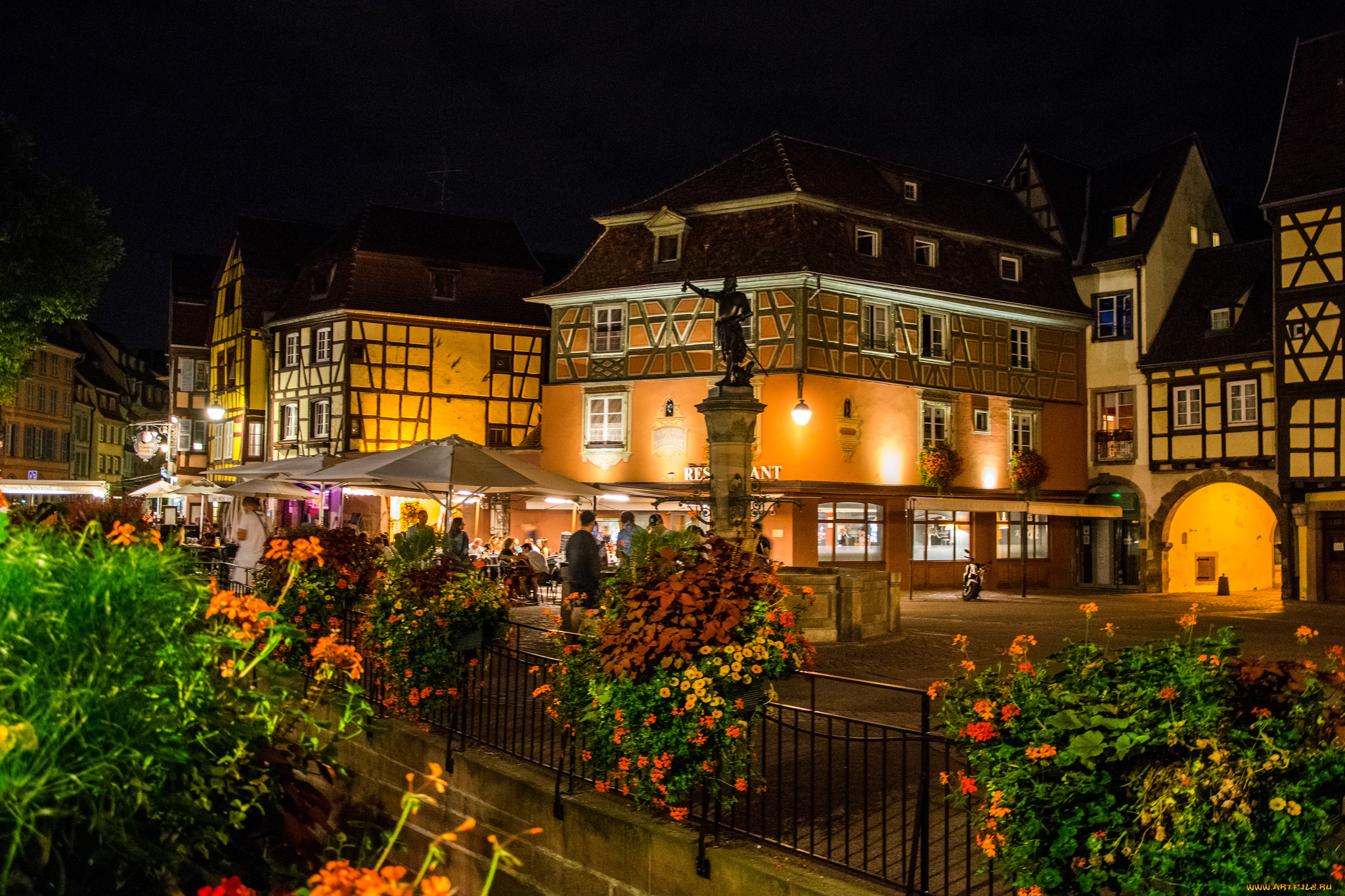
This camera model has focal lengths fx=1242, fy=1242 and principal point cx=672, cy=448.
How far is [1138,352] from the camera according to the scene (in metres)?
33.6

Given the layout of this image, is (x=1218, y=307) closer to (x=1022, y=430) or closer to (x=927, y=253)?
(x=1022, y=430)

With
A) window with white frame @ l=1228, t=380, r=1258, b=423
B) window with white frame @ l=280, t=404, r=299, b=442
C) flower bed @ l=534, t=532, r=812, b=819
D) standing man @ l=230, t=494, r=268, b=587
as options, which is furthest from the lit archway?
flower bed @ l=534, t=532, r=812, b=819

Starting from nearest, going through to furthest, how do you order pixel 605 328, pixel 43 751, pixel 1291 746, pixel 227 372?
pixel 43 751 < pixel 1291 746 < pixel 605 328 < pixel 227 372

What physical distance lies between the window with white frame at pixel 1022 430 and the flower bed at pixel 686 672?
92.1 feet

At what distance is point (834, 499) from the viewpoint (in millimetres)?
30078

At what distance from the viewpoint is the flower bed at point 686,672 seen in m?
6.36

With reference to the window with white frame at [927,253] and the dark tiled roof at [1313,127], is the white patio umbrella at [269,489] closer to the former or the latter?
the window with white frame at [927,253]

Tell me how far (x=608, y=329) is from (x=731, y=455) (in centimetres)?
1828

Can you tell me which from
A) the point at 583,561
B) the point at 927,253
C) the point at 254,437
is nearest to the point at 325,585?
the point at 583,561

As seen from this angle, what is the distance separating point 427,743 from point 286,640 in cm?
566

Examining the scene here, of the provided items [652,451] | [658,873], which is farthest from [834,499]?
[658,873]

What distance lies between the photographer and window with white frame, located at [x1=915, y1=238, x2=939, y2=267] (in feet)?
107

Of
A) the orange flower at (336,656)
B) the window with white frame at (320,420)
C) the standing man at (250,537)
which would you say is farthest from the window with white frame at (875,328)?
the orange flower at (336,656)

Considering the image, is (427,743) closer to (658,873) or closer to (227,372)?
(658,873)
